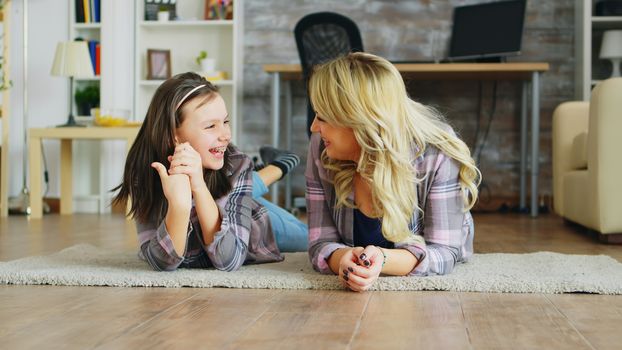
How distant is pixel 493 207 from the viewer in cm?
480

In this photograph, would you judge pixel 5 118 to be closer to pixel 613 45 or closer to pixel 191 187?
pixel 191 187

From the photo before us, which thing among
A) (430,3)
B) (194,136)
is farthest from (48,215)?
(194,136)

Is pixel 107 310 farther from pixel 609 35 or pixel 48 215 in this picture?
pixel 609 35

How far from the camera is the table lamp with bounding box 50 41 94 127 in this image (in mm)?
4332

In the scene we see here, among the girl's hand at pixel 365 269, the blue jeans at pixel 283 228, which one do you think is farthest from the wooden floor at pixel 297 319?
the blue jeans at pixel 283 228

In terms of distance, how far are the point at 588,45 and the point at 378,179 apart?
3.19m

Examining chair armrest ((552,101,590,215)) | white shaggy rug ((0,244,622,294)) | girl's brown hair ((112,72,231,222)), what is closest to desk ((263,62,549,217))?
chair armrest ((552,101,590,215))

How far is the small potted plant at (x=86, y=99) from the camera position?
4770mm

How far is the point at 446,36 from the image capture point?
15.7 feet

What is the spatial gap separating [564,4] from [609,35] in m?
0.43

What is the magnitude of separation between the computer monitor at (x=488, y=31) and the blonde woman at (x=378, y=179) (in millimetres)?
2815

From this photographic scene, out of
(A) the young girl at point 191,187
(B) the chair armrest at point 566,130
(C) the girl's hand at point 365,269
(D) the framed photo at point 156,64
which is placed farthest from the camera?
(D) the framed photo at point 156,64

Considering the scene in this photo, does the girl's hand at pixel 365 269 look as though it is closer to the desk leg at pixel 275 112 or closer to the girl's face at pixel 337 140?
the girl's face at pixel 337 140

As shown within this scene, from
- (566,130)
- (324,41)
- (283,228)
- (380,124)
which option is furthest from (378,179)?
(324,41)
